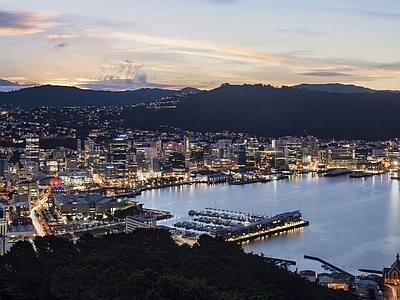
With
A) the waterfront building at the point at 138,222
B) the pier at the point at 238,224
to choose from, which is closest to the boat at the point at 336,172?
the pier at the point at 238,224

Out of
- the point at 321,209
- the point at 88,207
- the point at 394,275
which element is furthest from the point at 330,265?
the point at 88,207

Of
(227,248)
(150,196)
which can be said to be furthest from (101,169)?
(227,248)

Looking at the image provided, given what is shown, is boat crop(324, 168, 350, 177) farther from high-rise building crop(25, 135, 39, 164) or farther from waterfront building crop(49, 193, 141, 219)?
waterfront building crop(49, 193, 141, 219)

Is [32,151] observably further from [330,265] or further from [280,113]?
[280,113]

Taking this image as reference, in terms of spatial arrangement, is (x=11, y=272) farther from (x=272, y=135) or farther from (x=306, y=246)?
(x=272, y=135)

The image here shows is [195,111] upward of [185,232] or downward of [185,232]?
upward

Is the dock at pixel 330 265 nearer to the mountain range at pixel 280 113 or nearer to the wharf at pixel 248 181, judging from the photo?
the wharf at pixel 248 181
